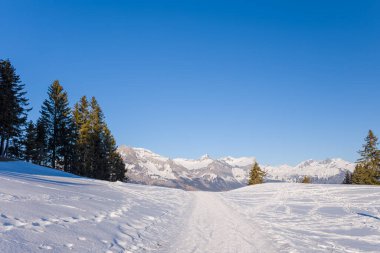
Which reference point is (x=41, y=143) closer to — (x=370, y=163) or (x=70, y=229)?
(x=70, y=229)

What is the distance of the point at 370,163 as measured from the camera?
46625mm

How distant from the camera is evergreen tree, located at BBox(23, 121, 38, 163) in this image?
46062mm

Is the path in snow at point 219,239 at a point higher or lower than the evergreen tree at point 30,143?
lower

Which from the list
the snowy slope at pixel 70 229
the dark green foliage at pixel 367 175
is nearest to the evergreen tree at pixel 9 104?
the snowy slope at pixel 70 229

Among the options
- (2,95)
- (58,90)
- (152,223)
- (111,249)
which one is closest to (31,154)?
(58,90)

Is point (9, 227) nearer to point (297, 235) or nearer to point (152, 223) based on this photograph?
point (152, 223)

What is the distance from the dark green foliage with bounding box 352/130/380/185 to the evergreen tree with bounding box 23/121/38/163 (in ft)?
182

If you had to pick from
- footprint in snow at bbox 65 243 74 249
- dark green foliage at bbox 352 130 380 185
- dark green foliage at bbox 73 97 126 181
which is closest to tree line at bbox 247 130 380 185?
dark green foliage at bbox 352 130 380 185

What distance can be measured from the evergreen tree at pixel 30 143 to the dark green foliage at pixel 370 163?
5556cm

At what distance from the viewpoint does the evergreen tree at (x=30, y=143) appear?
46.1 metres

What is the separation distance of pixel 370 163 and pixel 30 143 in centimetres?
5678

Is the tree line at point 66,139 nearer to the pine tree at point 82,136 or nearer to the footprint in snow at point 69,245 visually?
the pine tree at point 82,136

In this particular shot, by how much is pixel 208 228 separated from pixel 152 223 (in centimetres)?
235

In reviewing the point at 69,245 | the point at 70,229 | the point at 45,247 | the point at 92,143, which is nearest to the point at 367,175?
the point at 92,143
